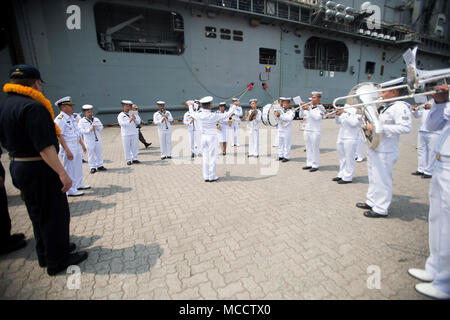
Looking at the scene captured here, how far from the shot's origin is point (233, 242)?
9.72ft

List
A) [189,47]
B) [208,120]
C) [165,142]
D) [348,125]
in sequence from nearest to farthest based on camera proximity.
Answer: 1. [348,125]
2. [208,120]
3. [165,142]
4. [189,47]

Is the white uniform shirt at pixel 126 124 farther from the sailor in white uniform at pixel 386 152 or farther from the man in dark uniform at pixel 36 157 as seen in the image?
the sailor in white uniform at pixel 386 152

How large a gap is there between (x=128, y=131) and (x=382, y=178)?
7400mm

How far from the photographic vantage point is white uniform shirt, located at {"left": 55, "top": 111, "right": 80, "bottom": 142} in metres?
4.93

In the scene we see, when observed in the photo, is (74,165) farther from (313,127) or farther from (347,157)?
(347,157)

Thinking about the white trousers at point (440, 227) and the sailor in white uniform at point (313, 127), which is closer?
the white trousers at point (440, 227)

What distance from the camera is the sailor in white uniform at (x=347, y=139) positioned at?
4.86 m

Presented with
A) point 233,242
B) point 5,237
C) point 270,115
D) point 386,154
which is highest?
point 270,115

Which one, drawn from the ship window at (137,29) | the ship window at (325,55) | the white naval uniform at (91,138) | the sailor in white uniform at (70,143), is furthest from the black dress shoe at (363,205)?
the ship window at (325,55)

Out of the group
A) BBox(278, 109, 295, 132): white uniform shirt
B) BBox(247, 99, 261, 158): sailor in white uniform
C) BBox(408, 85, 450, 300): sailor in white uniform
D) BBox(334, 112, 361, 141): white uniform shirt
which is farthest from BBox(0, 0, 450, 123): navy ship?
BBox(408, 85, 450, 300): sailor in white uniform

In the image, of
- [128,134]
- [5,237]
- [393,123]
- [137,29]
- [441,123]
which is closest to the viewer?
[441,123]

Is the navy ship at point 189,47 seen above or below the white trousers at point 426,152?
above

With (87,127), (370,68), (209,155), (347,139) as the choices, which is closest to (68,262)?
(209,155)
